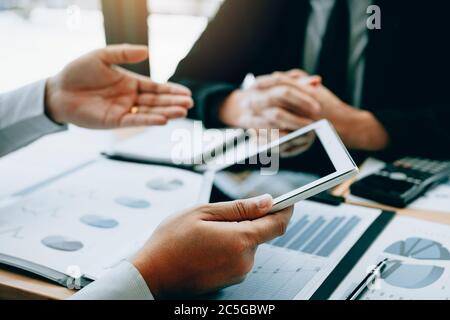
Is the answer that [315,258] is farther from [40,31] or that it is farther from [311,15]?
[40,31]

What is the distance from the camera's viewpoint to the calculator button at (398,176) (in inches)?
30.7

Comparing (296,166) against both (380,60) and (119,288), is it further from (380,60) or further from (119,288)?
(380,60)

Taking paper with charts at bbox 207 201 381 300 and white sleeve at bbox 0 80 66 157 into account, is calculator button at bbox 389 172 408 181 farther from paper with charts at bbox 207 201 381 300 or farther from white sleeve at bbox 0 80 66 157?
white sleeve at bbox 0 80 66 157

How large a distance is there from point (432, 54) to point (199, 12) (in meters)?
1.04

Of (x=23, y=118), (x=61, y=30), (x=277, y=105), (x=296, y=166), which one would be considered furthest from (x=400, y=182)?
(x=61, y=30)

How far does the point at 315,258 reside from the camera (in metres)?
0.58

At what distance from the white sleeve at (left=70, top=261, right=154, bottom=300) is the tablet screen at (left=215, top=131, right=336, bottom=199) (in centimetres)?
18

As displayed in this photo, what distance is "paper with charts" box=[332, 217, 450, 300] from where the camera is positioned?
506 mm

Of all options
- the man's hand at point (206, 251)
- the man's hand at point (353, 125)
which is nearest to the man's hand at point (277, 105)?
the man's hand at point (353, 125)

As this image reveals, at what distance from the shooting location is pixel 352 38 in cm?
118

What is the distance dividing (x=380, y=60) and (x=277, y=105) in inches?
12.2
